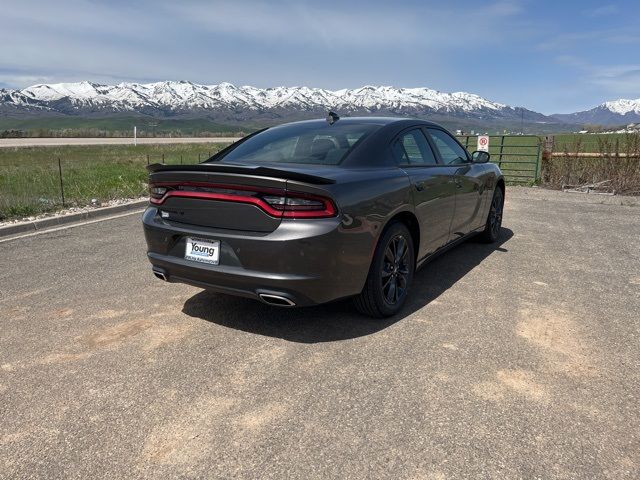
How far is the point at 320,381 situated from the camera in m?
2.81

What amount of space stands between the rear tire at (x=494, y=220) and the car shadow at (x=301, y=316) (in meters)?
1.71

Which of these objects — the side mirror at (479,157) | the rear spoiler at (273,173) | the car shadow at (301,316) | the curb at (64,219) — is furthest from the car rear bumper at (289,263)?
the curb at (64,219)

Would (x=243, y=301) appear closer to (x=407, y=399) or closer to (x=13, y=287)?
(x=407, y=399)

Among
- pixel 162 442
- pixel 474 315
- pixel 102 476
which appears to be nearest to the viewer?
pixel 102 476

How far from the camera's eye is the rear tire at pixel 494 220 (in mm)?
6023

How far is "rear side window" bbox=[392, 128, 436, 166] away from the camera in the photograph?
3988 mm

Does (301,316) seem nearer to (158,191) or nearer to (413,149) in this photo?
(158,191)

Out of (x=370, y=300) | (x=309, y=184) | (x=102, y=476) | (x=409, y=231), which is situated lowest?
(x=102, y=476)

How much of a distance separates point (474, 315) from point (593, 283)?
64.4 inches

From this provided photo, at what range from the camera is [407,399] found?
262 centimetres

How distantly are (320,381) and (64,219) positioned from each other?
636 cm

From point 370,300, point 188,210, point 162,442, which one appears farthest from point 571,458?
point 188,210

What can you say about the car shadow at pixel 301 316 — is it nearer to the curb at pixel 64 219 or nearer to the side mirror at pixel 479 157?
the side mirror at pixel 479 157

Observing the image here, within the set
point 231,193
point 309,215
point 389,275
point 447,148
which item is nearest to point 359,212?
point 309,215
